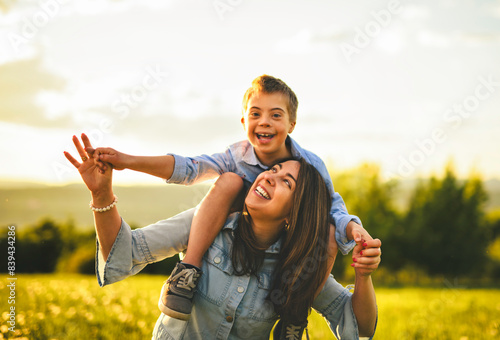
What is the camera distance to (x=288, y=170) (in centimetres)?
288

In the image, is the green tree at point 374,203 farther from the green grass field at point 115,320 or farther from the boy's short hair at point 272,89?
the boy's short hair at point 272,89

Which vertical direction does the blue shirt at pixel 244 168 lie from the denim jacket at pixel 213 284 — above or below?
above

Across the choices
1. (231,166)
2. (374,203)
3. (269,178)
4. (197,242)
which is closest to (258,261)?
(197,242)

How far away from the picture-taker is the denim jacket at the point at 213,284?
2660mm

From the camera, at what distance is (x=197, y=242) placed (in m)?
2.70

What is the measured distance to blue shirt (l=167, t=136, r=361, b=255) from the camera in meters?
2.77

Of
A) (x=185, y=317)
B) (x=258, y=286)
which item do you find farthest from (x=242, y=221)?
(x=185, y=317)

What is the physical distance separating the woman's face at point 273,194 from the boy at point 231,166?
169mm

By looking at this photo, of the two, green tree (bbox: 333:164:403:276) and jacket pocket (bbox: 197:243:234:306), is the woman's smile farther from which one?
green tree (bbox: 333:164:403:276)

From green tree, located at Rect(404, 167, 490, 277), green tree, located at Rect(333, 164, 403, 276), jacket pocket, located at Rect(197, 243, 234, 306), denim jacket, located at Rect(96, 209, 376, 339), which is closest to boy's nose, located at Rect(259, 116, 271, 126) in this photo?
denim jacket, located at Rect(96, 209, 376, 339)

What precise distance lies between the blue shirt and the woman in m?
0.13

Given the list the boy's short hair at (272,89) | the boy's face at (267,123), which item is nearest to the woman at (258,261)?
the boy's face at (267,123)

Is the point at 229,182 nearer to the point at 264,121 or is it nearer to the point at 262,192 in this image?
the point at 262,192

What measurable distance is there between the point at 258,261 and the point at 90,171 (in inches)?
45.6
